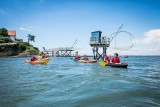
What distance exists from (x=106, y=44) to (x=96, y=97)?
149ft

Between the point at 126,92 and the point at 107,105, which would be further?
the point at 126,92

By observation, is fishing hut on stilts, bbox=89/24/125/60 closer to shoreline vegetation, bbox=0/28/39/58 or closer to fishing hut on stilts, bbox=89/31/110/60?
fishing hut on stilts, bbox=89/31/110/60

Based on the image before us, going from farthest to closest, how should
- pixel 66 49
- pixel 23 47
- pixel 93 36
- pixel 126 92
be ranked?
1. pixel 66 49
2. pixel 23 47
3. pixel 93 36
4. pixel 126 92

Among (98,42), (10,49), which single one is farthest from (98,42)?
(10,49)

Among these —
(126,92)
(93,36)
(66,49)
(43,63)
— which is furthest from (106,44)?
(66,49)

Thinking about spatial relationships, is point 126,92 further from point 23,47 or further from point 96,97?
point 23,47

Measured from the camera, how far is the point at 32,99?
27.3 ft

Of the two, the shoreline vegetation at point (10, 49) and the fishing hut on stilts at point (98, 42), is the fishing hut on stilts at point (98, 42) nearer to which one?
the fishing hut on stilts at point (98, 42)

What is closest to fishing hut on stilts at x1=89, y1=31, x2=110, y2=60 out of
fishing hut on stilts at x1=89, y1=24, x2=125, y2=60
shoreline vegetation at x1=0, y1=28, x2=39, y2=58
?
fishing hut on stilts at x1=89, y1=24, x2=125, y2=60

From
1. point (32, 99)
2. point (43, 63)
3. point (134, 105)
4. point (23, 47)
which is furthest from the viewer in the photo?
point (23, 47)

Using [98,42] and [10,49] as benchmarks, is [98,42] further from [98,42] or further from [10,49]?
[10,49]

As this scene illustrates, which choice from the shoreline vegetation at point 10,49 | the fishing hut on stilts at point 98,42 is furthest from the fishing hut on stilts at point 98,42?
the shoreline vegetation at point 10,49

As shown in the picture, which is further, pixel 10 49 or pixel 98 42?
pixel 10 49

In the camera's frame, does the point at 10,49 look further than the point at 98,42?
Yes
